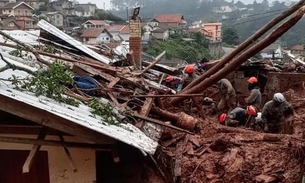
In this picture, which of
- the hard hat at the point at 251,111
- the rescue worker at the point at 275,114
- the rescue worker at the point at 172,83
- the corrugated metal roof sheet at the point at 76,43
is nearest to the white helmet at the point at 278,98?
the rescue worker at the point at 275,114

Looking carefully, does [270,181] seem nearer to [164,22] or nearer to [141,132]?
Answer: [141,132]

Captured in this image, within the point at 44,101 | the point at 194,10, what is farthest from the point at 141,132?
the point at 194,10

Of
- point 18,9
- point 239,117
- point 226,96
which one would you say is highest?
point 18,9

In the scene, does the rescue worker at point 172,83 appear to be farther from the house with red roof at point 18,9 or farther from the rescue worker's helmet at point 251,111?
the house with red roof at point 18,9

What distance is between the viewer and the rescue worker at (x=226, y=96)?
13375 millimetres

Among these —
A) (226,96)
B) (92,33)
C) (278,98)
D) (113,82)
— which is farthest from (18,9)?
(113,82)

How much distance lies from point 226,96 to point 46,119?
894 centimetres

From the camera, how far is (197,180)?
7.53 m

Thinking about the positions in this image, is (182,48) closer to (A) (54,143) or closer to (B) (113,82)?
(B) (113,82)

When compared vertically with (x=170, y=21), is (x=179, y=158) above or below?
below

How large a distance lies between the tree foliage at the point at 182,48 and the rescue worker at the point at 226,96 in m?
26.4

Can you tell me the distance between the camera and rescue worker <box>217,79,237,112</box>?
13.4 meters

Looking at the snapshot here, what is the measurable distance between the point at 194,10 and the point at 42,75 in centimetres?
13518

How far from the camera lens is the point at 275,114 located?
34.1ft
